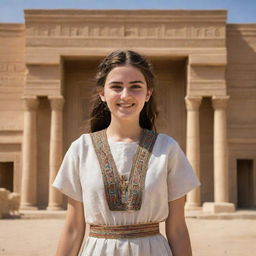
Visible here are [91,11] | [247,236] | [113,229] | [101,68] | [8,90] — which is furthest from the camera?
[8,90]

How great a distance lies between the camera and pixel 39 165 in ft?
71.6

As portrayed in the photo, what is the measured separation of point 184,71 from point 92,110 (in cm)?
2025

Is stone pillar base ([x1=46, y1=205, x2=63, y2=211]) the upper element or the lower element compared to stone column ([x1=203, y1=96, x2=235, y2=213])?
lower

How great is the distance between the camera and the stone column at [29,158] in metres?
20.6

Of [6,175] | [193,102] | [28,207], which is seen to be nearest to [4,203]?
[28,207]

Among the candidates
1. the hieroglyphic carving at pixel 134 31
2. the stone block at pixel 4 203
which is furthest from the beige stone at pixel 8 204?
the hieroglyphic carving at pixel 134 31

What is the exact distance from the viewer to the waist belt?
2443mm

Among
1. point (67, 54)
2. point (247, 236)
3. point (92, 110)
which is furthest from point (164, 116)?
point (92, 110)

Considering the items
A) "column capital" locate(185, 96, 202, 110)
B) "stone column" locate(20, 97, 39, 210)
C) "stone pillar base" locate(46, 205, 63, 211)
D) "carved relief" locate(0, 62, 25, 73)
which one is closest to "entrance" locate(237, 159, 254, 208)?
"column capital" locate(185, 96, 202, 110)

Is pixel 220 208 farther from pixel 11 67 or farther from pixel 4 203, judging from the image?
pixel 11 67

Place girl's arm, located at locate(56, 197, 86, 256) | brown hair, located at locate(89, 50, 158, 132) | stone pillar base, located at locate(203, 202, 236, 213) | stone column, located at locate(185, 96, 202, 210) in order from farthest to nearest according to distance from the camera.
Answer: stone column, located at locate(185, 96, 202, 210) < stone pillar base, located at locate(203, 202, 236, 213) < brown hair, located at locate(89, 50, 158, 132) < girl's arm, located at locate(56, 197, 86, 256)

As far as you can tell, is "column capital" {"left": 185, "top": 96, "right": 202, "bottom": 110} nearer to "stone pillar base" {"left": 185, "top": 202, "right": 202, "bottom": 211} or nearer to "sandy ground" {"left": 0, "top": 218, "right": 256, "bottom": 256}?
Result: "stone pillar base" {"left": 185, "top": 202, "right": 202, "bottom": 211}

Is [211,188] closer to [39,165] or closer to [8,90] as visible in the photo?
[39,165]

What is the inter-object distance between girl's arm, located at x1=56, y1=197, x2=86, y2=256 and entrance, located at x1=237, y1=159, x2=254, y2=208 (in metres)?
21.0
